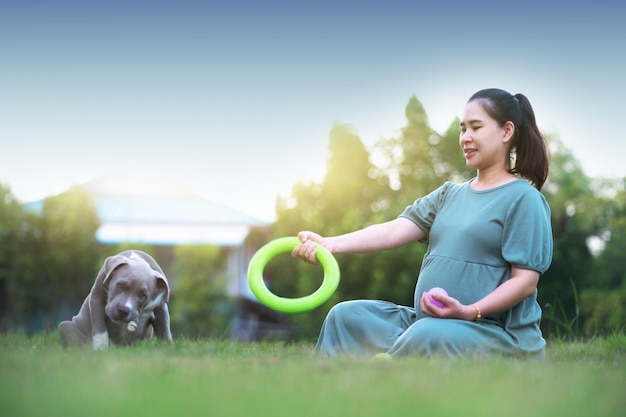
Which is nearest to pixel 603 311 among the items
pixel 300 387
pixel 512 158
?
pixel 512 158

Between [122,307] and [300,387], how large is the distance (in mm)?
2164

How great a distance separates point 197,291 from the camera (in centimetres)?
2273

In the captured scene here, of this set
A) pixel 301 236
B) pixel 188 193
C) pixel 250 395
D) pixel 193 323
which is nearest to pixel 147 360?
pixel 250 395

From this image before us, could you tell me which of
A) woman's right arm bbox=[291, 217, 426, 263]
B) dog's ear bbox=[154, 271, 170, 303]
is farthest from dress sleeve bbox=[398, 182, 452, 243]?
dog's ear bbox=[154, 271, 170, 303]

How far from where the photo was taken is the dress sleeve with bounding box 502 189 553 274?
367 centimetres

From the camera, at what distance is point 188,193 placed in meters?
30.8

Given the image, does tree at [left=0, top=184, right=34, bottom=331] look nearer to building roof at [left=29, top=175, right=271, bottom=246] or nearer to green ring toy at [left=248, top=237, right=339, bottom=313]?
building roof at [left=29, top=175, right=271, bottom=246]

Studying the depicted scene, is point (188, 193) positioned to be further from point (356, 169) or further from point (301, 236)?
point (301, 236)

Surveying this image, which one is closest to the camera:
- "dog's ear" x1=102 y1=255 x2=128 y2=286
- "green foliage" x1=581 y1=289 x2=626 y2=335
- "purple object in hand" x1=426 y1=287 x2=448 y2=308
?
"purple object in hand" x1=426 y1=287 x2=448 y2=308

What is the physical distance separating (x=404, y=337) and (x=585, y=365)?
34.7 inches

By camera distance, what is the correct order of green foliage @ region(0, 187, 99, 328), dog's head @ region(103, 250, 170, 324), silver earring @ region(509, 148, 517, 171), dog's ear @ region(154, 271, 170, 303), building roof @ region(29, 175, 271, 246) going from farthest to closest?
building roof @ region(29, 175, 271, 246) → green foliage @ region(0, 187, 99, 328) → dog's ear @ region(154, 271, 170, 303) → dog's head @ region(103, 250, 170, 324) → silver earring @ region(509, 148, 517, 171)

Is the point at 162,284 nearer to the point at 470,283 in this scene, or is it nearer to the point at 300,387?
the point at 470,283

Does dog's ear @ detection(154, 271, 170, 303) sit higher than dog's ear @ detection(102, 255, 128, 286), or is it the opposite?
dog's ear @ detection(102, 255, 128, 286)

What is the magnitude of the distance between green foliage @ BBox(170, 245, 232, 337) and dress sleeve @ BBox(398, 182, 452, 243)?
19125 millimetres
